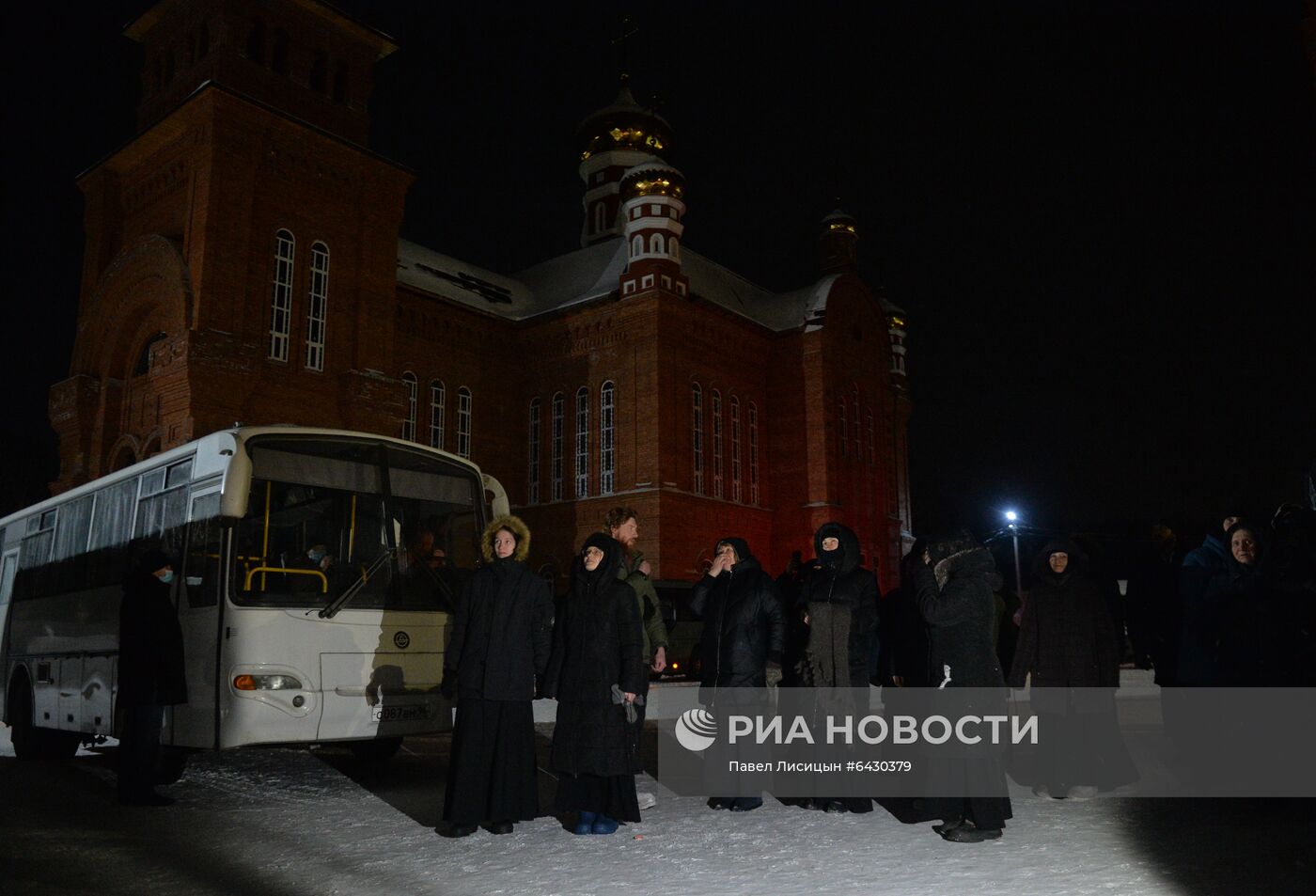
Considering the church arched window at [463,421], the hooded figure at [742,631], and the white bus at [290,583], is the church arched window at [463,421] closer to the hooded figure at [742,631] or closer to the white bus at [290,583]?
the white bus at [290,583]

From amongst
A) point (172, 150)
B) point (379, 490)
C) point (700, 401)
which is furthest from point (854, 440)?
point (379, 490)

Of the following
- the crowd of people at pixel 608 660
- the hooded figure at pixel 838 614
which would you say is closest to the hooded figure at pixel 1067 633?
the crowd of people at pixel 608 660

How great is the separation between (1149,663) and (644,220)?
2252 cm

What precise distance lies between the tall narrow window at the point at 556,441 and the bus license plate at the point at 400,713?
22.5 meters

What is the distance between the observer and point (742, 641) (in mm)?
6031

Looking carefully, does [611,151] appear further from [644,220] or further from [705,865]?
[705,865]

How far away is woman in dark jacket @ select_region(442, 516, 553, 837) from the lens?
551cm

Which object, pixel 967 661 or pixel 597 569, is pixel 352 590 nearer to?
pixel 597 569

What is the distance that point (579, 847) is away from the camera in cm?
523

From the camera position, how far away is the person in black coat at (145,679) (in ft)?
22.0

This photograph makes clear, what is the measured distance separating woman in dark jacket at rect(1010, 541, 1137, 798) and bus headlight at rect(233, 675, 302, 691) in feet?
15.8

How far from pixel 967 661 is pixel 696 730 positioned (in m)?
Answer: 2.62

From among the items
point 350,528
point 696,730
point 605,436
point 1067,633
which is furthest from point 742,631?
point 605,436

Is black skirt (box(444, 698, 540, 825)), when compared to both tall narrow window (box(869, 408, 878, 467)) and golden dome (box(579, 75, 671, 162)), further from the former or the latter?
golden dome (box(579, 75, 671, 162))
